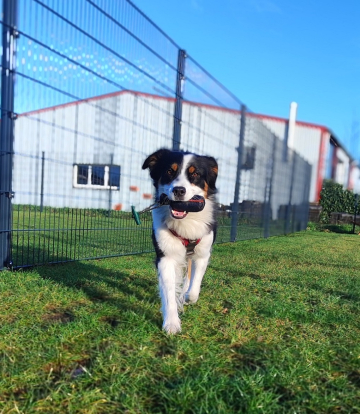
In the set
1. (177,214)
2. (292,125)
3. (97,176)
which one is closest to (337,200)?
(292,125)

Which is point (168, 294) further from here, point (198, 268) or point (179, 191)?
point (179, 191)

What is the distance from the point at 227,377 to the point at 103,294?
1751mm

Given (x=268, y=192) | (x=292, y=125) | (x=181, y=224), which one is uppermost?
(x=292, y=125)

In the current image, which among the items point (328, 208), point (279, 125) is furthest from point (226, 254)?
point (279, 125)

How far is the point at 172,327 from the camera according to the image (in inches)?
93.1

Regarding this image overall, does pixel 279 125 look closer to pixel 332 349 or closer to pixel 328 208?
pixel 328 208

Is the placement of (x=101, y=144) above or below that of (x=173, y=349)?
above

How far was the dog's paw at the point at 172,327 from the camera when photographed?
7.64ft

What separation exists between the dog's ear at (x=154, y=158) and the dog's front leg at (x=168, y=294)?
3.35ft

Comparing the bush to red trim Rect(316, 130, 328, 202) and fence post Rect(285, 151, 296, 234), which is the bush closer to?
red trim Rect(316, 130, 328, 202)

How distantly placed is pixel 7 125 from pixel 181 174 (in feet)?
6.15

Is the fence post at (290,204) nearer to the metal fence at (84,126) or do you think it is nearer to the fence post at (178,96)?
the metal fence at (84,126)

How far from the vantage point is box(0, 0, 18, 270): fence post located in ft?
11.5

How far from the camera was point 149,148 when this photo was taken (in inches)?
208
